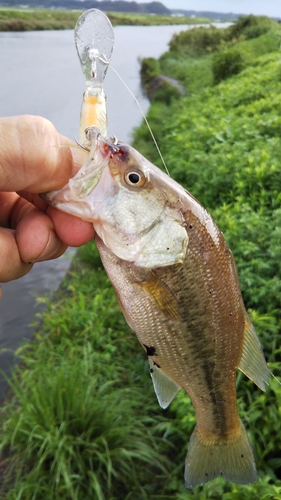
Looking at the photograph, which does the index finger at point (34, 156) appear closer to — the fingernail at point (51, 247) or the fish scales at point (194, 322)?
the fingernail at point (51, 247)

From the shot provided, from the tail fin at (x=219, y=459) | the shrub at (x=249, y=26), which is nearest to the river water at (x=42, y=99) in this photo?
the tail fin at (x=219, y=459)

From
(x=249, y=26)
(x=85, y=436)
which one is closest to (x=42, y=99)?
(x=85, y=436)

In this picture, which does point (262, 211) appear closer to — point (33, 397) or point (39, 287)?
point (33, 397)

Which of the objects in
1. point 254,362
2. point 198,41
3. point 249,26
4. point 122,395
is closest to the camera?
point 254,362

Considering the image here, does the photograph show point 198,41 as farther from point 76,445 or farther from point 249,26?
point 76,445

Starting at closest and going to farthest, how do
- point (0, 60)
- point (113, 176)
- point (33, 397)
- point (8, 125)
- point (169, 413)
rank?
point (8, 125) → point (113, 176) → point (33, 397) → point (169, 413) → point (0, 60)

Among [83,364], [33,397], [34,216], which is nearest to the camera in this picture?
[34,216]

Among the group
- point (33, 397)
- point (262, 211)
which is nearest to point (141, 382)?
point (33, 397)
